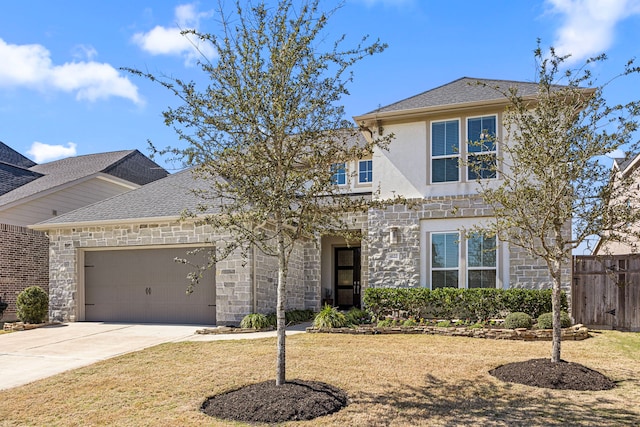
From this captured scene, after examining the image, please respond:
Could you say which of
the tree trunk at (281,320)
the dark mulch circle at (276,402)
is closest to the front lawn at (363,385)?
the dark mulch circle at (276,402)

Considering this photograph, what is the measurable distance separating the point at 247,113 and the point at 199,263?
26.5 ft

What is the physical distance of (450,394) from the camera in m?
6.40

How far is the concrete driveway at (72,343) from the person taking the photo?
825 cm

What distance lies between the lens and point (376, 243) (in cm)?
1349

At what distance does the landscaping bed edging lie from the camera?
33.3 feet

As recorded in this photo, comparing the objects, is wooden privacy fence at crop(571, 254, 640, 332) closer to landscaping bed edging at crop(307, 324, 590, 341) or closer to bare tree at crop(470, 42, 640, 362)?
landscaping bed edging at crop(307, 324, 590, 341)

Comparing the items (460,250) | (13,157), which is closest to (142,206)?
(460,250)

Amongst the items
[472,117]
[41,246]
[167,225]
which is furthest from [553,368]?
[41,246]

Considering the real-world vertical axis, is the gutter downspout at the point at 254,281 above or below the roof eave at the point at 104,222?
below

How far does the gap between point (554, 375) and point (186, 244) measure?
9.33 metres

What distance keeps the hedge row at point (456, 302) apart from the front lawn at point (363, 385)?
67.1 inches

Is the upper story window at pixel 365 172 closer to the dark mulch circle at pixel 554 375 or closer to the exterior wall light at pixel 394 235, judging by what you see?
the exterior wall light at pixel 394 235

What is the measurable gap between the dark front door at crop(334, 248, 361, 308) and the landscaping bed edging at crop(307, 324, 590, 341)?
19.4 ft

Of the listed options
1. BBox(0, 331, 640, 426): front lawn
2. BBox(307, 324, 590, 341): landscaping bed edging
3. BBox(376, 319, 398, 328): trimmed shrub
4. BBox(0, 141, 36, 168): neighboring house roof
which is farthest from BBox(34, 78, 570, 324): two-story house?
BBox(0, 141, 36, 168): neighboring house roof
